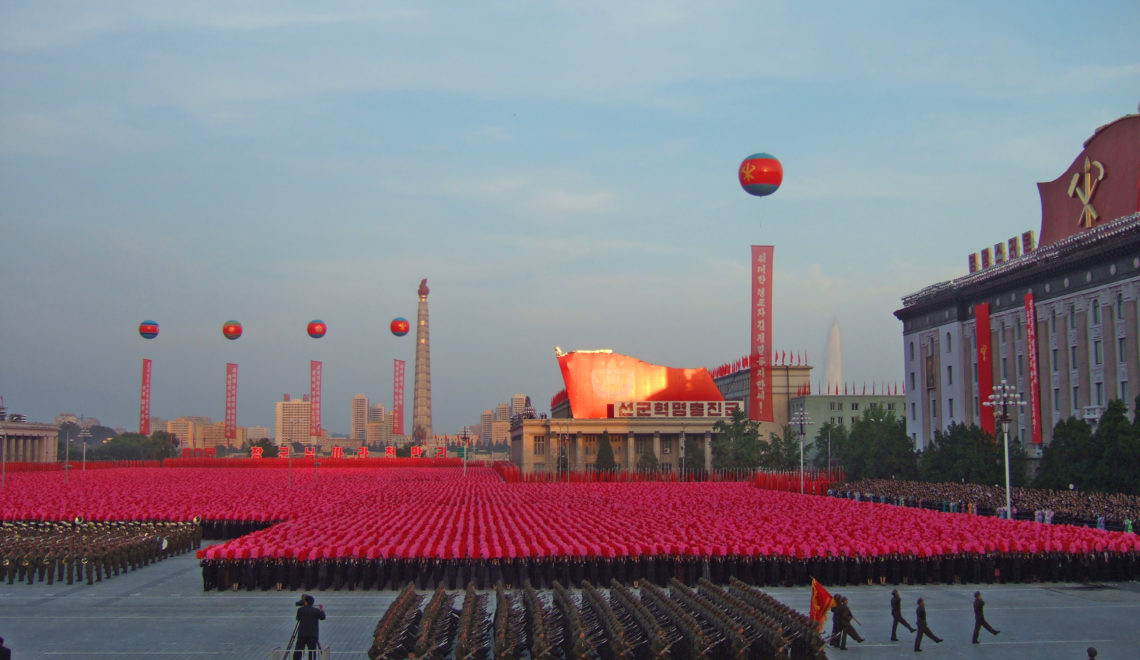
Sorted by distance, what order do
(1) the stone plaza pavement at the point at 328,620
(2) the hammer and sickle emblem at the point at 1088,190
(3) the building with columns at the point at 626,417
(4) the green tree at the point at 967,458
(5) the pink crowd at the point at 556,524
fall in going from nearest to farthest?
(1) the stone plaza pavement at the point at 328,620 → (5) the pink crowd at the point at 556,524 → (2) the hammer and sickle emblem at the point at 1088,190 → (4) the green tree at the point at 967,458 → (3) the building with columns at the point at 626,417

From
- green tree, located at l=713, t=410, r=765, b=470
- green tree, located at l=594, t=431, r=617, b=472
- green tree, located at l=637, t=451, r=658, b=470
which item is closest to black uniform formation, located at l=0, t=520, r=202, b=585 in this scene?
green tree, located at l=594, t=431, r=617, b=472

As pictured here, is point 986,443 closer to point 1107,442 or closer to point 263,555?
point 1107,442

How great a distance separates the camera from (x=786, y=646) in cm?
1362

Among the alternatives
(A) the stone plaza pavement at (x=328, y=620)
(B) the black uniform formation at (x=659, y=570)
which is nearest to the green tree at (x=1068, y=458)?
(B) the black uniform formation at (x=659, y=570)

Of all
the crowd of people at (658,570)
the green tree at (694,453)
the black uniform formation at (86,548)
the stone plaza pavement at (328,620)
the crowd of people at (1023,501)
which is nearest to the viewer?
the stone plaza pavement at (328,620)

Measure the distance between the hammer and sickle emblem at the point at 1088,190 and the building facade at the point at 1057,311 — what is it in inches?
2.2

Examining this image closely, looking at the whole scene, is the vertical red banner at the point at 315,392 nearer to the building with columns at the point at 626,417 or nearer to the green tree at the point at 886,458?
the building with columns at the point at 626,417

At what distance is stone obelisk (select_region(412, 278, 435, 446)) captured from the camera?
159 m

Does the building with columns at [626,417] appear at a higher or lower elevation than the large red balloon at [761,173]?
lower

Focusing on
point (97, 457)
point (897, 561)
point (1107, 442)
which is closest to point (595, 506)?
point (897, 561)

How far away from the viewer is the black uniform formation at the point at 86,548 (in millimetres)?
24969

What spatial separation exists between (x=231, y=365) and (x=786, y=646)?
10343cm

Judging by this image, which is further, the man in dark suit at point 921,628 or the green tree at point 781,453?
the green tree at point 781,453

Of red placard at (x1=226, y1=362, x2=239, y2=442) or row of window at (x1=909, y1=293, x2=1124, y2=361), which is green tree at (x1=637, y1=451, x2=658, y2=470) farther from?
red placard at (x1=226, y1=362, x2=239, y2=442)
